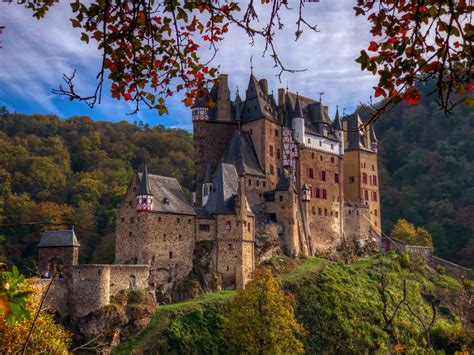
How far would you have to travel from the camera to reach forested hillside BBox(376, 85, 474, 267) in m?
75.4

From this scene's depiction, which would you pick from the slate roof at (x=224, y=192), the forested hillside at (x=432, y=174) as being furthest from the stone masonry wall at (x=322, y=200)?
the forested hillside at (x=432, y=174)

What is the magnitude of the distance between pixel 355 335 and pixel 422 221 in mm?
42584

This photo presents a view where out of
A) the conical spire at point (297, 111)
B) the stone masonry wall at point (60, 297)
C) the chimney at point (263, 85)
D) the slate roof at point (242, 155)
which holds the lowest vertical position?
the stone masonry wall at point (60, 297)

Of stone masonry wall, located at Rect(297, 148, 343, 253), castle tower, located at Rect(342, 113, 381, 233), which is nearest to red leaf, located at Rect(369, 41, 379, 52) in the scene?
stone masonry wall, located at Rect(297, 148, 343, 253)

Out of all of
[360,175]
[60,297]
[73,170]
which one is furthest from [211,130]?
[73,170]

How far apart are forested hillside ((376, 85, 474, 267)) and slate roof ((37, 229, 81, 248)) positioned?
141 feet

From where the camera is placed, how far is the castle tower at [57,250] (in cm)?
3722

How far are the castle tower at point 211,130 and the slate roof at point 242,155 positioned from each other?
3.46 feet

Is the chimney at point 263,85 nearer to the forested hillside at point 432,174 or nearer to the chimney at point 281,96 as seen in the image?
the chimney at point 281,96

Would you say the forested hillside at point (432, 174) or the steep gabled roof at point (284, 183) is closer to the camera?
the steep gabled roof at point (284, 183)

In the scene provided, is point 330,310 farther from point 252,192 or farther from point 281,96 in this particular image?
point 281,96

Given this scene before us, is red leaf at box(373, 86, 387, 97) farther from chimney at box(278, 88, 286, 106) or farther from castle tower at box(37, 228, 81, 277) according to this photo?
chimney at box(278, 88, 286, 106)

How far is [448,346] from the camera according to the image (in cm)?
4316

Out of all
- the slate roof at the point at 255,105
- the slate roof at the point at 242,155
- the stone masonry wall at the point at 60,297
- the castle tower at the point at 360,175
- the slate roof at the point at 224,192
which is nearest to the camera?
the stone masonry wall at the point at 60,297
